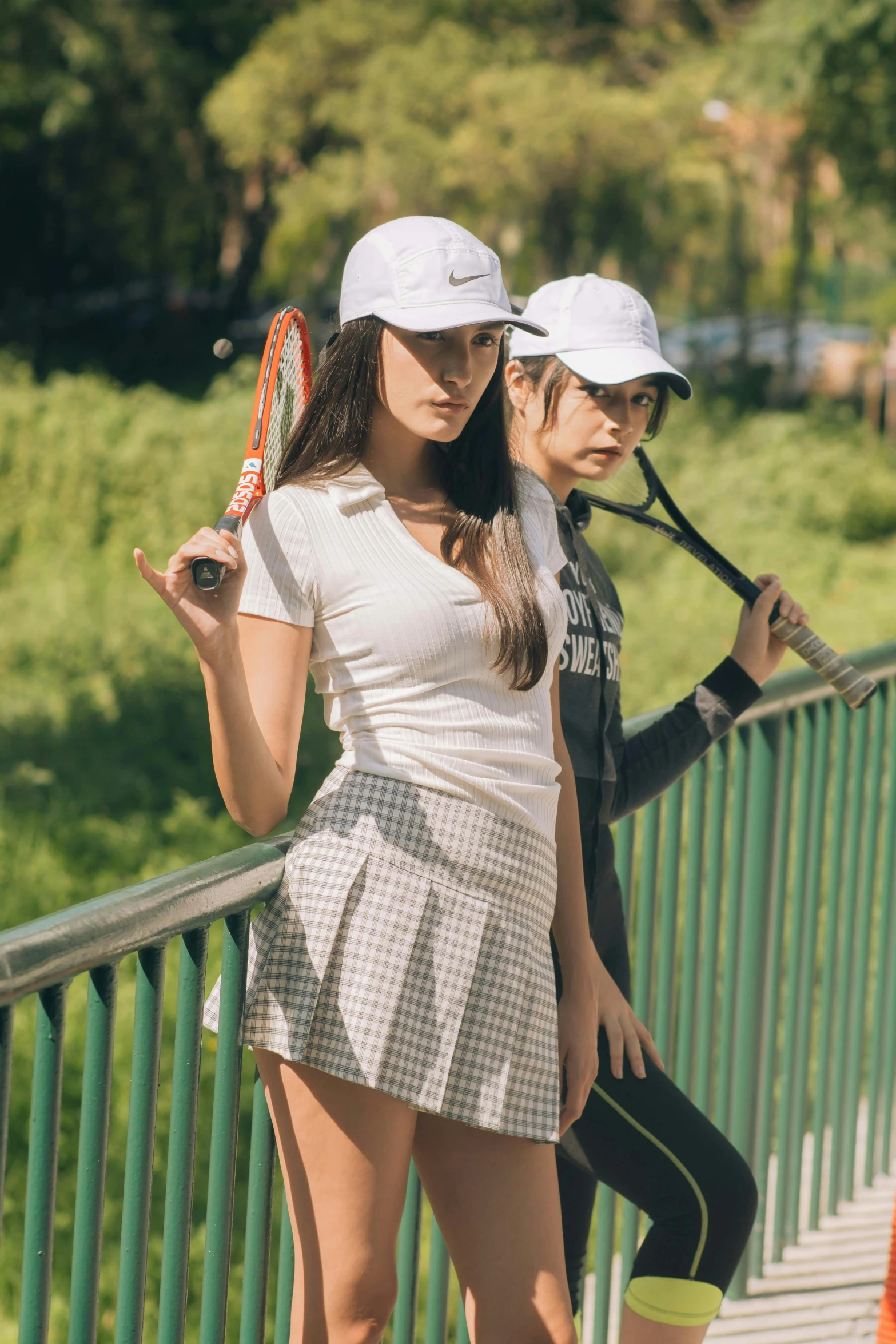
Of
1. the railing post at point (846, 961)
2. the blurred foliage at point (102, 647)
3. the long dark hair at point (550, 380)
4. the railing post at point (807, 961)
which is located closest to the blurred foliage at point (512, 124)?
the blurred foliage at point (102, 647)

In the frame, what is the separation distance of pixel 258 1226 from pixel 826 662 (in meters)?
1.30

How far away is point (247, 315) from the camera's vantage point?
29.8 meters

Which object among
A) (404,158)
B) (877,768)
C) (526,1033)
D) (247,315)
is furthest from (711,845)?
(247,315)

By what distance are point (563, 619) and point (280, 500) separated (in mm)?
375

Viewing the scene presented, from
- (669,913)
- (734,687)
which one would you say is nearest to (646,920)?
(669,913)

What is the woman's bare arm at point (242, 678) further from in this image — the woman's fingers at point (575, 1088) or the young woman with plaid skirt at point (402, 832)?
the woman's fingers at point (575, 1088)

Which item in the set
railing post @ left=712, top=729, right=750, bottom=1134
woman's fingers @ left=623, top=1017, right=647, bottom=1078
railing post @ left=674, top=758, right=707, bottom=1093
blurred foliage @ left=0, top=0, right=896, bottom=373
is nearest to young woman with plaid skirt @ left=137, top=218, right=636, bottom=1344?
woman's fingers @ left=623, top=1017, right=647, bottom=1078

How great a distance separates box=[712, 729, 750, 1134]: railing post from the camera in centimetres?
292

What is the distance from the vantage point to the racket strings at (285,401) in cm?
191

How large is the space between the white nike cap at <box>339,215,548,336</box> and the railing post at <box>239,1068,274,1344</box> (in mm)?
908

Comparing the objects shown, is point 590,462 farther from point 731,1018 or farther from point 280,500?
point 731,1018

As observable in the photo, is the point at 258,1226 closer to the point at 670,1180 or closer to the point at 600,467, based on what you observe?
the point at 670,1180

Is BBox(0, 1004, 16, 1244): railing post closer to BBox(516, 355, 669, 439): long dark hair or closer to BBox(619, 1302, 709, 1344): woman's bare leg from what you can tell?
BBox(619, 1302, 709, 1344): woman's bare leg

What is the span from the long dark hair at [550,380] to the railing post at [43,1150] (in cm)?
116
